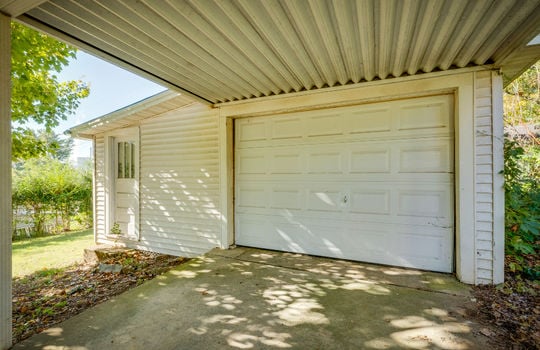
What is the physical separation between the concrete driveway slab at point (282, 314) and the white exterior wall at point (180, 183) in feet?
4.79

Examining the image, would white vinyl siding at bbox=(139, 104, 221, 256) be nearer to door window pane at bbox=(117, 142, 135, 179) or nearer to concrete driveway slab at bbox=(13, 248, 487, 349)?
door window pane at bbox=(117, 142, 135, 179)

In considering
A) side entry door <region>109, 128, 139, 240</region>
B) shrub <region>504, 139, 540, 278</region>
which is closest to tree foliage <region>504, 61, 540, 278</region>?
shrub <region>504, 139, 540, 278</region>

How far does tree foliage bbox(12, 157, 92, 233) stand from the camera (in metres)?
8.48

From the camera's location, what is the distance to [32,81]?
14.4 feet

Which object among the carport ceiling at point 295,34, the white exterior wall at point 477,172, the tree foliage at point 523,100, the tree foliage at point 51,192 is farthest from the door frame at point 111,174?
the tree foliage at point 523,100

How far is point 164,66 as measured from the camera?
2.96m

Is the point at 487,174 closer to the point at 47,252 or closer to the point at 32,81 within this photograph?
the point at 32,81

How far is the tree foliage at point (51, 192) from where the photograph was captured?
8.48 metres

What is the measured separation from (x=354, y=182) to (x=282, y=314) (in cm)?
206

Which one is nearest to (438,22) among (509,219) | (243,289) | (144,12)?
(144,12)

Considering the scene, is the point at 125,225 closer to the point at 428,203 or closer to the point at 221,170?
the point at 221,170

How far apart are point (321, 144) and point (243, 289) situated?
7.46 feet

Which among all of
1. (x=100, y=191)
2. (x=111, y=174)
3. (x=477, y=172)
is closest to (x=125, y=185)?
(x=111, y=174)

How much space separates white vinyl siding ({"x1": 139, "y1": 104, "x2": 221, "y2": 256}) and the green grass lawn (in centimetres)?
190
